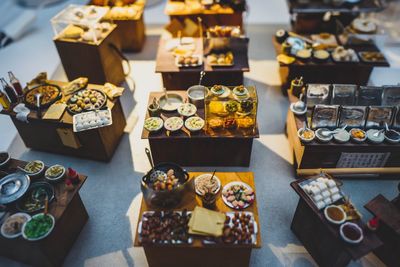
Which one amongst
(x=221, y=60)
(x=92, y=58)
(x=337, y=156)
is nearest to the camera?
(x=337, y=156)

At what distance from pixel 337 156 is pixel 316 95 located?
1093 millimetres

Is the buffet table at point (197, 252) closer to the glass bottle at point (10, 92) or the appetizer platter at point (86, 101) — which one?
the appetizer platter at point (86, 101)

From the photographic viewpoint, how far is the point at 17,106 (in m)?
5.58

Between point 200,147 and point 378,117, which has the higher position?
point 378,117

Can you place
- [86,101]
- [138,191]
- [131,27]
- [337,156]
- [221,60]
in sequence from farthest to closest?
[131,27], [221,60], [86,101], [138,191], [337,156]

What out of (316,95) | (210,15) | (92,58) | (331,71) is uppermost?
(210,15)

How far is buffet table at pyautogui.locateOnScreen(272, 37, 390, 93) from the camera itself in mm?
6586

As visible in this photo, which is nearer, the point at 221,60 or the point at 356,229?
the point at 356,229

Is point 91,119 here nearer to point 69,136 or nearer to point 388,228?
point 69,136

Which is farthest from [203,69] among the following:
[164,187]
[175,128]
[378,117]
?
[378,117]

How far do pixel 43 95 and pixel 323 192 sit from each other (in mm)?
4684

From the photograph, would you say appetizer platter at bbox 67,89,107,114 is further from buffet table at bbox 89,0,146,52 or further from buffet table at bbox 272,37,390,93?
buffet table at bbox 272,37,390,93

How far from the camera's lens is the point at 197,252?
4090 mm

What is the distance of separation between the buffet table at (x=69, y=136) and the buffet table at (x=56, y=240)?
982 mm
